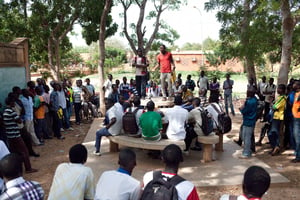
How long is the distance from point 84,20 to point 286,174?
1262cm

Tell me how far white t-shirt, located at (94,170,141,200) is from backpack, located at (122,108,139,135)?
3.59m

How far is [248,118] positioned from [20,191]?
17.0 ft

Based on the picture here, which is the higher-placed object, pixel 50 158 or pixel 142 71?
pixel 142 71

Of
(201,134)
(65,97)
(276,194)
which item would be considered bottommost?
(276,194)

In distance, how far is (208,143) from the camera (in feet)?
20.3

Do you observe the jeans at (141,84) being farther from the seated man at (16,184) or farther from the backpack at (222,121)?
the seated man at (16,184)

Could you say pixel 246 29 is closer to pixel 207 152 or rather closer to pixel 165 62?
pixel 165 62

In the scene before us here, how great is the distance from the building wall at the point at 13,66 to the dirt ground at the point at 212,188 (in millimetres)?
1992

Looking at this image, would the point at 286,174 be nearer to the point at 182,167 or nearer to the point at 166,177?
the point at 182,167

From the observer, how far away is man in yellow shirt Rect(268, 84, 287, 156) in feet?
21.8

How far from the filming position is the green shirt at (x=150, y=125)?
19.5ft

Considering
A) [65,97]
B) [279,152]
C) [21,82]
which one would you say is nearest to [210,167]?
[279,152]

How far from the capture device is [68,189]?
9.23 ft

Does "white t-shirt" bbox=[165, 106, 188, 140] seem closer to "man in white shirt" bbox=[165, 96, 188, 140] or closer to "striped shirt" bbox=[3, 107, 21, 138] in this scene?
"man in white shirt" bbox=[165, 96, 188, 140]
